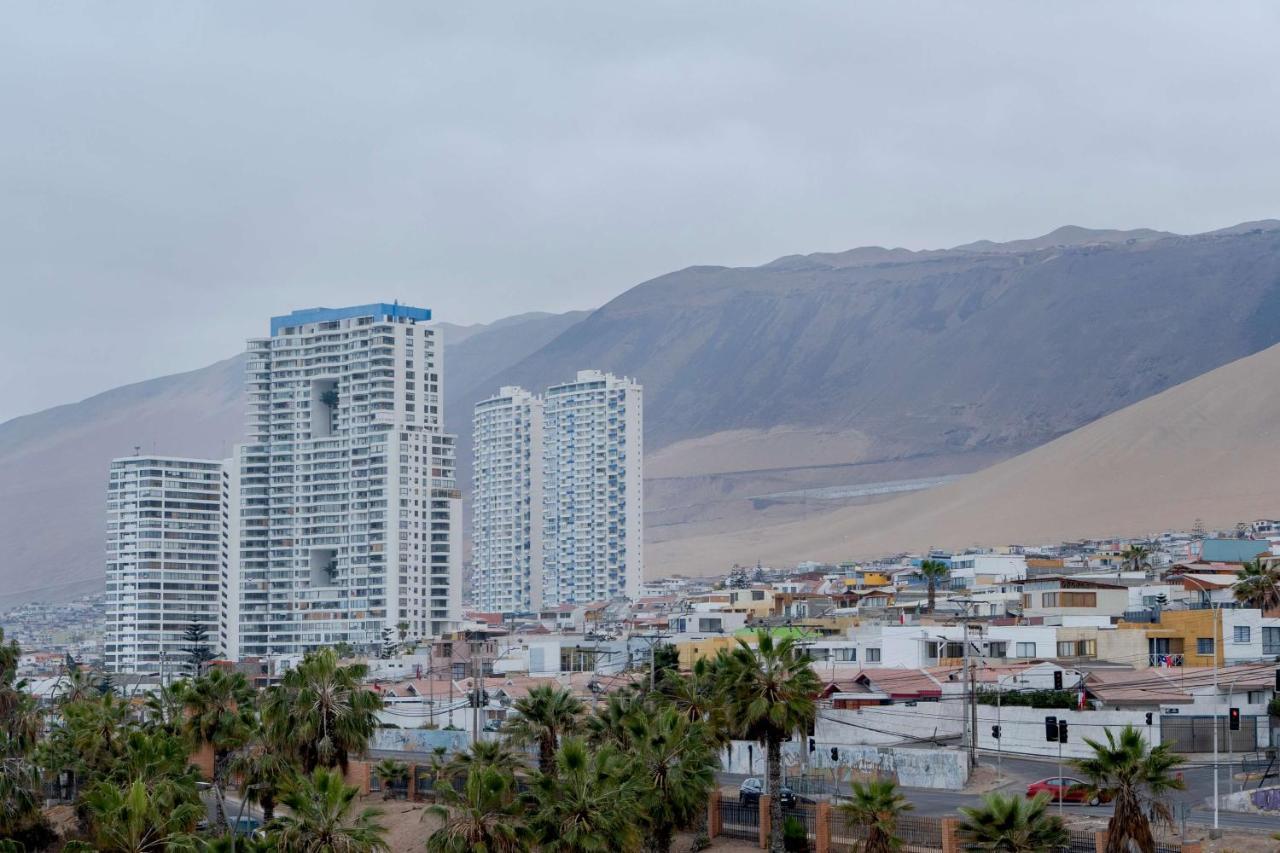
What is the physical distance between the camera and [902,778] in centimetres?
6362

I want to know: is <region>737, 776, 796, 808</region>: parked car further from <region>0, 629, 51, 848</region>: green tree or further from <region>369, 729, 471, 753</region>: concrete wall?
<region>369, 729, 471, 753</region>: concrete wall

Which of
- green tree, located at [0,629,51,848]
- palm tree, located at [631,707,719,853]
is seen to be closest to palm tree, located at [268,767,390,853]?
palm tree, located at [631,707,719,853]

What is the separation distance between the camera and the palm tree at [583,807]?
45906 millimetres

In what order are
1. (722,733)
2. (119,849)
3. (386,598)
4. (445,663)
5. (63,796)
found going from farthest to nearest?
(386,598)
(445,663)
(63,796)
(722,733)
(119,849)

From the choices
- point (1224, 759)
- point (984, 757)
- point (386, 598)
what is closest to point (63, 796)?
point (984, 757)

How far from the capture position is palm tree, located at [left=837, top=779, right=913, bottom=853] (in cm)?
4628

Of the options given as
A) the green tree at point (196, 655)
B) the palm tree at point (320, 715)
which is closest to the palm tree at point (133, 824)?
the palm tree at point (320, 715)

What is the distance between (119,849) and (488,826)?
8994 millimetres

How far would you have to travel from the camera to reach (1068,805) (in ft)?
179

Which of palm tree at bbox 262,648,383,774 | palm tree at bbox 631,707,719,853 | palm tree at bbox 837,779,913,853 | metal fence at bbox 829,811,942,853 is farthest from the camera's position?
palm tree at bbox 262,648,383,774

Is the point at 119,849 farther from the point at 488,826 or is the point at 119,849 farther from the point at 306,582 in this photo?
the point at 306,582

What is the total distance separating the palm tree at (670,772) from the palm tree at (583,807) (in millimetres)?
2097

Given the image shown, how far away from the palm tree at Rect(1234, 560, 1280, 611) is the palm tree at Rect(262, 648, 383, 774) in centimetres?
4517

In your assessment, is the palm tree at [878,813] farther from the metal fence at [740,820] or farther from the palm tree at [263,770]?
the palm tree at [263,770]
